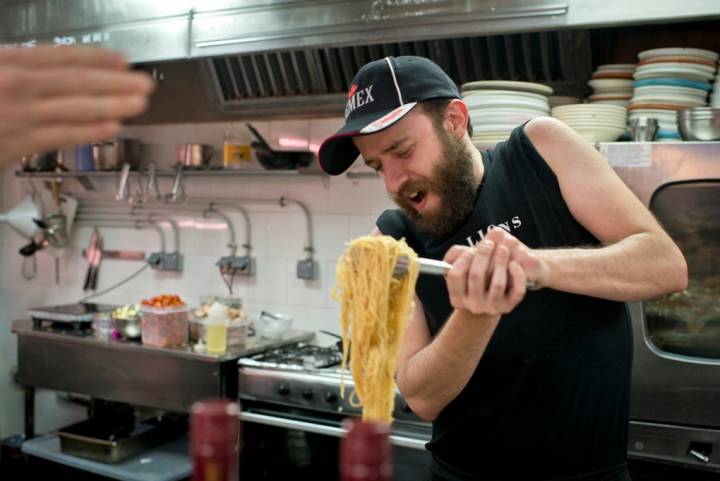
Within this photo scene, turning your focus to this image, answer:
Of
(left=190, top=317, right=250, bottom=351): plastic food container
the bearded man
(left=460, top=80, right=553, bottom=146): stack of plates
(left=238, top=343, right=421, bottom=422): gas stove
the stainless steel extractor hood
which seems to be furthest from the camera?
(left=190, top=317, right=250, bottom=351): plastic food container

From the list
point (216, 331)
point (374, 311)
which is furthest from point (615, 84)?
point (216, 331)

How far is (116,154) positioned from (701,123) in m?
3.77

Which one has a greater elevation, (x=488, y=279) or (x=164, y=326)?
(x=488, y=279)

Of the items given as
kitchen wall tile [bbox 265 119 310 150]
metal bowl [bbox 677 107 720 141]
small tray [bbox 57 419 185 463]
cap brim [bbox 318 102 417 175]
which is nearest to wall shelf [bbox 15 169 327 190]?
kitchen wall tile [bbox 265 119 310 150]

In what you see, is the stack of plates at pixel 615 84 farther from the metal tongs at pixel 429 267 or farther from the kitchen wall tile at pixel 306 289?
the metal tongs at pixel 429 267

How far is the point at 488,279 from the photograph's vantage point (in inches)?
59.2

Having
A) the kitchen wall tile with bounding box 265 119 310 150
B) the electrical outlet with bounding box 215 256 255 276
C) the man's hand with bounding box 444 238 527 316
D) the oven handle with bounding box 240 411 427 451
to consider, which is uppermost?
the kitchen wall tile with bounding box 265 119 310 150

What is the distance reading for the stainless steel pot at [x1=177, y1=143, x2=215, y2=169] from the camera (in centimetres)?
485

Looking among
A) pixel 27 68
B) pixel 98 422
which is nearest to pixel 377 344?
pixel 27 68

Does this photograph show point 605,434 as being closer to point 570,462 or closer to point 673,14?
point 570,462

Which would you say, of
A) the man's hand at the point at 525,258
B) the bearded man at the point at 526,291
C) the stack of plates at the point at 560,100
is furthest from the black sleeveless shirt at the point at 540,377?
the stack of plates at the point at 560,100

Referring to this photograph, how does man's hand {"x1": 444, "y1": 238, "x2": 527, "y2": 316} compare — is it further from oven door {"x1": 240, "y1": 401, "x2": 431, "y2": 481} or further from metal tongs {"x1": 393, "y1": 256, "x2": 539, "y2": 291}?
oven door {"x1": 240, "y1": 401, "x2": 431, "y2": 481}

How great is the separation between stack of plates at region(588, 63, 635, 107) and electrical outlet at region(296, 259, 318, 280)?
6.50 feet

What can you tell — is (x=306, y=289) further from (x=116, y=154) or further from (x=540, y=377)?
(x=540, y=377)
